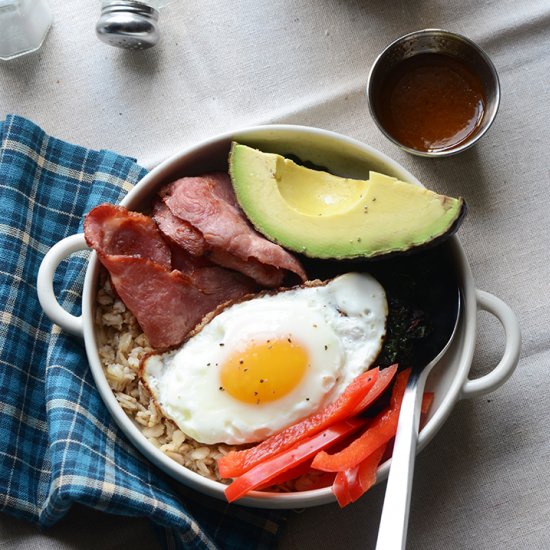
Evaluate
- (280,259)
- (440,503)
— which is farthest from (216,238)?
(440,503)

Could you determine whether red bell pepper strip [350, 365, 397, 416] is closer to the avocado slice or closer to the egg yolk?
the egg yolk

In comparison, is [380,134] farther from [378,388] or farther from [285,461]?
[285,461]

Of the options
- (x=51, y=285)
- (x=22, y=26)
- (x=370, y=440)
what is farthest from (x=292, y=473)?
(x=22, y=26)

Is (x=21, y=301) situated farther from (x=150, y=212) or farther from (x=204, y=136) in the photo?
(x=204, y=136)

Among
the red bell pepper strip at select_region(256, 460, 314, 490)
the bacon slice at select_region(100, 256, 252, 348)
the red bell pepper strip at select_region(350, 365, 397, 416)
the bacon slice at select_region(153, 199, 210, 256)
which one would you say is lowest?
the red bell pepper strip at select_region(256, 460, 314, 490)

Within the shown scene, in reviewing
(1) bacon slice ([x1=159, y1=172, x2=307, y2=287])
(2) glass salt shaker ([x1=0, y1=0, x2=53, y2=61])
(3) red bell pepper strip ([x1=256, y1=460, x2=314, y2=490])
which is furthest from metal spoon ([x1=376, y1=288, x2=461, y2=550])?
(2) glass salt shaker ([x1=0, y1=0, x2=53, y2=61])

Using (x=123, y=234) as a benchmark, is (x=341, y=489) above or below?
below

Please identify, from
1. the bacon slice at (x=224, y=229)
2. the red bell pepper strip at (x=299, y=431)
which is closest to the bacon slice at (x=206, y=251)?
the bacon slice at (x=224, y=229)
